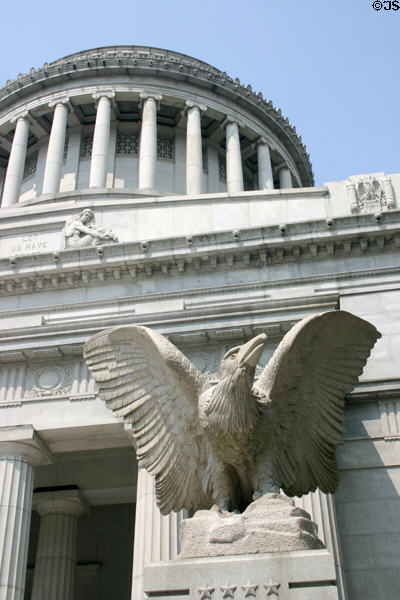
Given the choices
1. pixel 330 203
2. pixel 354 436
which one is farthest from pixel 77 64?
pixel 354 436

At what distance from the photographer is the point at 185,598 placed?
6.72 meters

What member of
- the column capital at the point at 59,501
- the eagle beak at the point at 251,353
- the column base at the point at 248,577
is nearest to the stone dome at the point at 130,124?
the column capital at the point at 59,501

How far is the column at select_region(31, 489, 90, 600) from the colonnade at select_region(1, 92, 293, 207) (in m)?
15.9

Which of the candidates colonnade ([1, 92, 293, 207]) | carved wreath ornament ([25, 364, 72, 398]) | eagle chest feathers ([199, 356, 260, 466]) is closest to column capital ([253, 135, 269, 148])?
colonnade ([1, 92, 293, 207])

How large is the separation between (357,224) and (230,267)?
3.30 m

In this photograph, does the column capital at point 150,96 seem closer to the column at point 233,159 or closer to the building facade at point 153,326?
the column at point 233,159

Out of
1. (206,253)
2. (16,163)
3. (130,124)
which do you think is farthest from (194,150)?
(206,253)

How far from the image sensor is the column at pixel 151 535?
13672 mm

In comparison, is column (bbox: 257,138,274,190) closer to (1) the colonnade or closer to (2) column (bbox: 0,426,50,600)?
(1) the colonnade

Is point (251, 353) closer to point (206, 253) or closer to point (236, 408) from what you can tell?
point (236, 408)

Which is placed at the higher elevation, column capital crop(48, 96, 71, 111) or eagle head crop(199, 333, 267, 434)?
column capital crop(48, 96, 71, 111)

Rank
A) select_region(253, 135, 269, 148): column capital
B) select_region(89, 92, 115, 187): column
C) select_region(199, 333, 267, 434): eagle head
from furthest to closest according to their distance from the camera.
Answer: select_region(253, 135, 269, 148): column capital
select_region(89, 92, 115, 187): column
select_region(199, 333, 267, 434): eagle head

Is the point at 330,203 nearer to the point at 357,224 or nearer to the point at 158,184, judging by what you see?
the point at 357,224

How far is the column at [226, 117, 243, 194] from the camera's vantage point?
1345 inches
